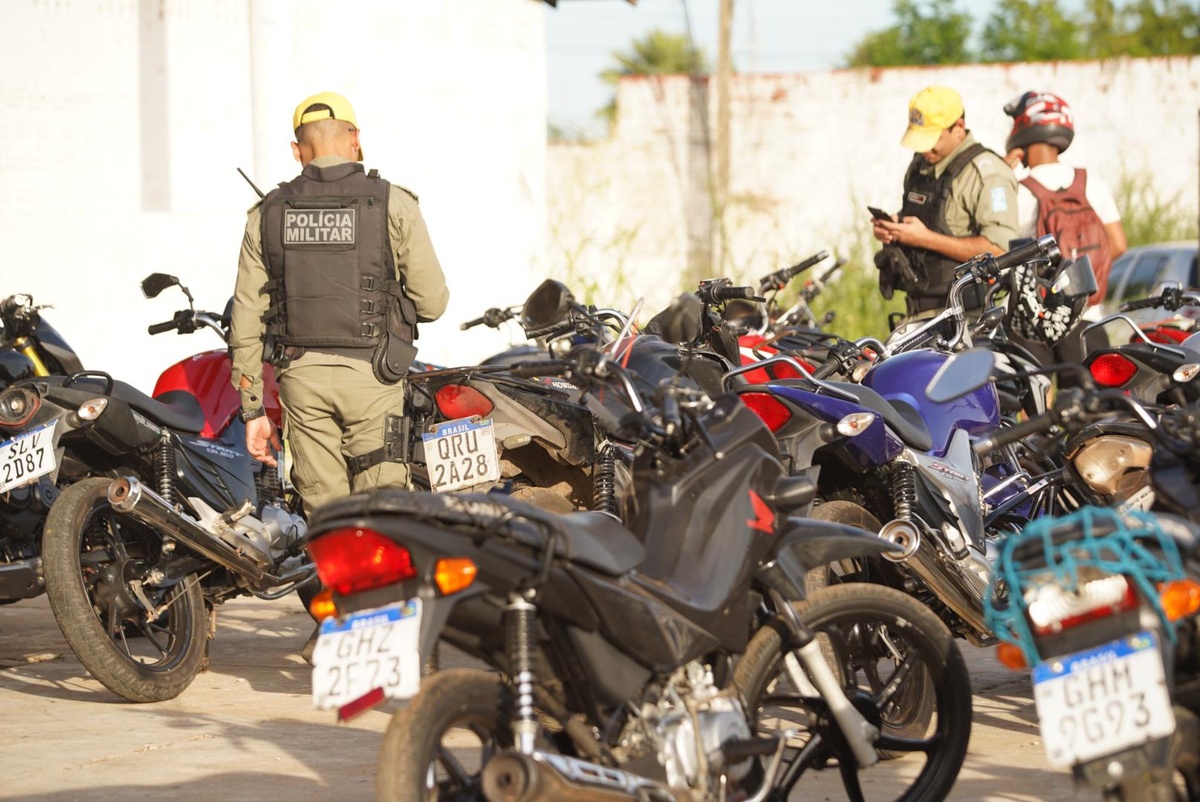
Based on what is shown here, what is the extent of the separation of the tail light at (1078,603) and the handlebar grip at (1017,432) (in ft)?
1.63

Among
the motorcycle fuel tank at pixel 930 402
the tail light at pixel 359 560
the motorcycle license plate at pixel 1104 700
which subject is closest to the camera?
the motorcycle license plate at pixel 1104 700

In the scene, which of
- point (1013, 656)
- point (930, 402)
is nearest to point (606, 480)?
point (930, 402)

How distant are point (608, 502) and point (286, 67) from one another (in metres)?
6.32

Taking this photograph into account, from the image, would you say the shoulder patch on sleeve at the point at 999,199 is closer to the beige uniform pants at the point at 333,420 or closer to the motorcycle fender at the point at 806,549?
the beige uniform pants at the point at 333,420

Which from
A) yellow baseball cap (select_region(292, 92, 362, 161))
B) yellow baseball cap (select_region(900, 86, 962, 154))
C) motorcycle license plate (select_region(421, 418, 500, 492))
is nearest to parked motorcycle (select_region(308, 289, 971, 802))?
yellow baseball cap (select_region(292, 92, 362, 161))

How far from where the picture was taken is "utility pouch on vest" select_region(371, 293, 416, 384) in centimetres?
620

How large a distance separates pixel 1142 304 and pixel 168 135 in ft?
22.1

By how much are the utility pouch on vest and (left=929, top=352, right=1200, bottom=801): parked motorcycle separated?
296cm

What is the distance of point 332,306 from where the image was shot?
6.09m

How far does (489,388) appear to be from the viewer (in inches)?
267

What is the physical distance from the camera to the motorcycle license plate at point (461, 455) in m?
6.62

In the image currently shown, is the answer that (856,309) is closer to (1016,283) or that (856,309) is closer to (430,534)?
(1016,283)

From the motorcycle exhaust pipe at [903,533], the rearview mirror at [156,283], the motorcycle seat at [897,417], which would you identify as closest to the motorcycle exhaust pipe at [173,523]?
the rearview mirror at [156,283]

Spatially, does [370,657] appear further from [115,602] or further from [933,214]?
[933,214]
